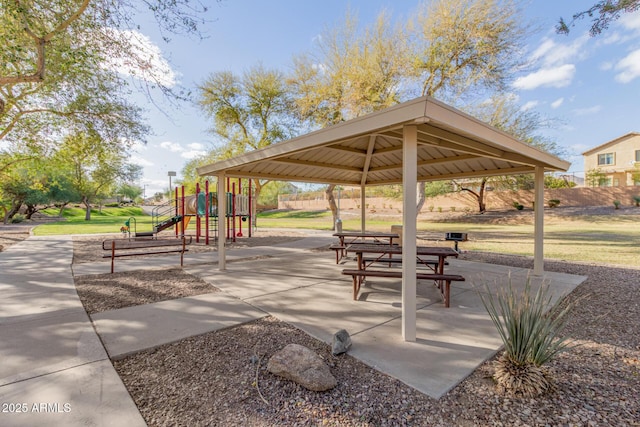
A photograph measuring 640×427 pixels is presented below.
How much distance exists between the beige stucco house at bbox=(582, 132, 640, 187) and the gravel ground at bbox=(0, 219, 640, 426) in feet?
140

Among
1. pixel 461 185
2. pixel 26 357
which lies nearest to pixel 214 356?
pixel 26 357

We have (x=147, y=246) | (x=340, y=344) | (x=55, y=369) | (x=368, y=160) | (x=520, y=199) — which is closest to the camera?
(x=55, y=369)

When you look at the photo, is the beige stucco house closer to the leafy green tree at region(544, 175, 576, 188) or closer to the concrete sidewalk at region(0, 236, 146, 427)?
the leafy green tree at region(544, 175, 576, 188)

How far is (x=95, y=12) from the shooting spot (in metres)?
6.65

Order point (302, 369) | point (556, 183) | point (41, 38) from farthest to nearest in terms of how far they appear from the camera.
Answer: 1. point (556, 183)
2. point (41, 38)
3. point (302, 369)

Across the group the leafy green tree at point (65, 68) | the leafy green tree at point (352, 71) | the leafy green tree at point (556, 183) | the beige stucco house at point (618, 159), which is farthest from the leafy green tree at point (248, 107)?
the beige stucco house at point (618, 159)

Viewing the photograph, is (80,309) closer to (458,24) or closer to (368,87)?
(368,87)

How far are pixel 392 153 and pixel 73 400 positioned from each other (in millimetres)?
7475

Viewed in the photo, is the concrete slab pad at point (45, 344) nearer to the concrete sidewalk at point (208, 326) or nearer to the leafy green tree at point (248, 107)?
the concrete sidewalk at point (208, 326)

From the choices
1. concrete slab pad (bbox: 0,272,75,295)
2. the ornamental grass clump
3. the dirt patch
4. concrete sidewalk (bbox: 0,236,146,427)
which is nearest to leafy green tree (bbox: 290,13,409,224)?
the dirt patch

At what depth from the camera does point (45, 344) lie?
312 cm

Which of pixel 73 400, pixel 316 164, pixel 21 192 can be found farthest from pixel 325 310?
pixel 21 192

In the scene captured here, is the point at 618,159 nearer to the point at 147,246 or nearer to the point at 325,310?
the point at 325,310

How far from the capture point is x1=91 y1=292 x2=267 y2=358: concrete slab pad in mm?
3211
